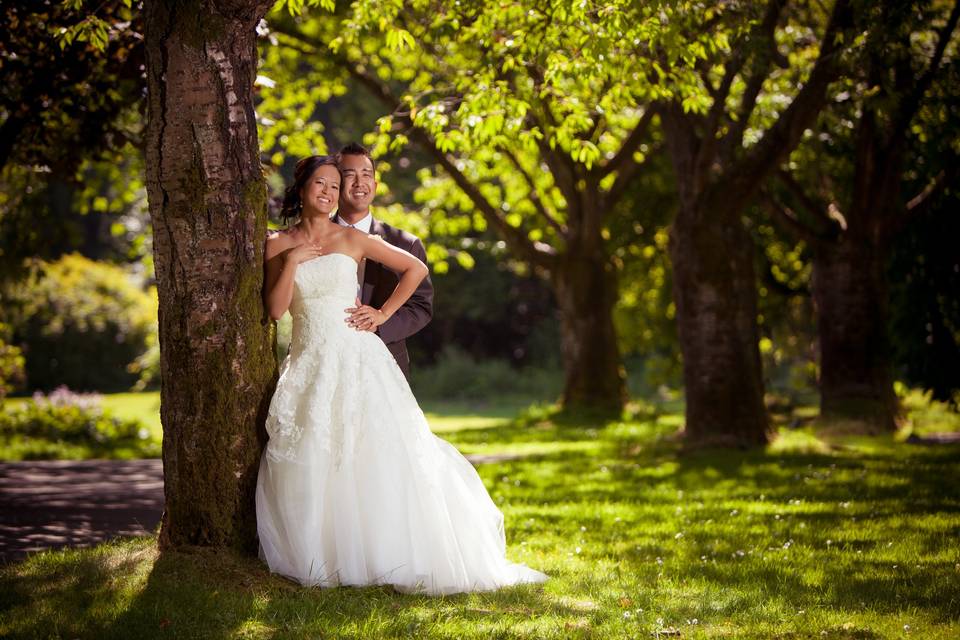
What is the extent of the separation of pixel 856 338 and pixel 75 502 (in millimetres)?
10445

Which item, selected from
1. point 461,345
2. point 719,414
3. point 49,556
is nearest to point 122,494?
point 49,556

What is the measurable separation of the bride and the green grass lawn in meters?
0.21

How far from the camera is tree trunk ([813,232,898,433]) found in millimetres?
14359

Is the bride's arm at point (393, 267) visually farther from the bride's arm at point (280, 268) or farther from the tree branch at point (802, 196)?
the tree branch at point (802, 196)

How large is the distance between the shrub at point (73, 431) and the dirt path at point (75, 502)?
905mm

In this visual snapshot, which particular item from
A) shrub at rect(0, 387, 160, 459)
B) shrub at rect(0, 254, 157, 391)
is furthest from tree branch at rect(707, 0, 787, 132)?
shrub at rect(0, 254, 157, 391)

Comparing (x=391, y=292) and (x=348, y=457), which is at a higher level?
(x=391, y=292)

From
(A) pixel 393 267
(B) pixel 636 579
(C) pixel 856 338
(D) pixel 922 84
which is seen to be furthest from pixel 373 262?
(C) pixel 856 338

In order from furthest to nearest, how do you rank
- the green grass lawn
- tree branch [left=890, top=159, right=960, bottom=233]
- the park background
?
tree branch [left=890, top=159, right=960, bottom=233] → the park background → the green grass lawn

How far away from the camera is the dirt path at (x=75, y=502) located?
7.79 m

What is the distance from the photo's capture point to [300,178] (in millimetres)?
6078

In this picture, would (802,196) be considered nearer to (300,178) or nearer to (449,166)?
(449,166)

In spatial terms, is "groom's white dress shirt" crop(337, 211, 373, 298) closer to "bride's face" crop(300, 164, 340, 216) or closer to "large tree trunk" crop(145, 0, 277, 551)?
"bride's face" crop(300, 164, 340, 216)

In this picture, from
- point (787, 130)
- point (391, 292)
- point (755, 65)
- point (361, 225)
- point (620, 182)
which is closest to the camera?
point (361, 225)
